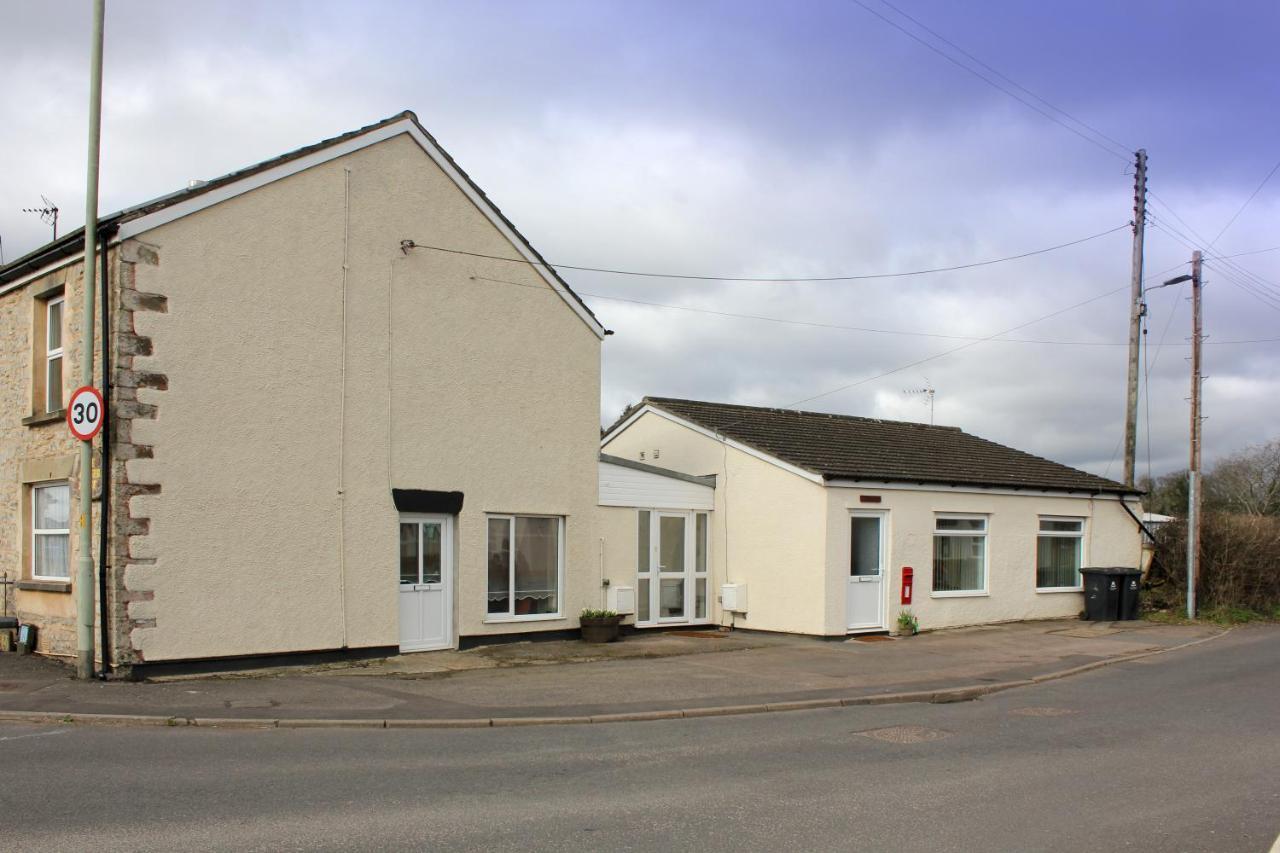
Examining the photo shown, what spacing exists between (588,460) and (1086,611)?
1185 centimetres

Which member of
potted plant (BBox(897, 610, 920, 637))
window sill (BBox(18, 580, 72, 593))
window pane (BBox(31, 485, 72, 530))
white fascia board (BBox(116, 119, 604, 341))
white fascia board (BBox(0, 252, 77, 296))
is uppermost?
white fascia board (BBox(116, 119, 604, 341))

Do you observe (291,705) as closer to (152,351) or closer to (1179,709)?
(152,351)

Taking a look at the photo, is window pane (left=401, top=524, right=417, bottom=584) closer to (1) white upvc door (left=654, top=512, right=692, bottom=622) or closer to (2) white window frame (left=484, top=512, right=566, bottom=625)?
(2) white window frame (left=484, top=512, right=566, bottom=625)

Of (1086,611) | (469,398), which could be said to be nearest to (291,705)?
(469,398)

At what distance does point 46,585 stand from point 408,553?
16.1 feet

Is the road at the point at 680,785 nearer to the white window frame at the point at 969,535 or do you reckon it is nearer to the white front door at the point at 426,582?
the white front door at the point at 426,582

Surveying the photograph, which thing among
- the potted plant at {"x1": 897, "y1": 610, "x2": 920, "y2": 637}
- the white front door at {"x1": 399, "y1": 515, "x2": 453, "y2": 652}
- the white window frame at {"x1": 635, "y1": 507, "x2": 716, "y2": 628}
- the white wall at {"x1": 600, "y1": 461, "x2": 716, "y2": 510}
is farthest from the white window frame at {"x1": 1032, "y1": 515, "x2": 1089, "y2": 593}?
the white front door at {"x1": 399, "y1": 515, "x2": 453, "y2": 652}

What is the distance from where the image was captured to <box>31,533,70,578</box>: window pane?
14570mm

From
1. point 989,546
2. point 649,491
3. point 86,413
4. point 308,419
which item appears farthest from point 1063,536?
point 86,413

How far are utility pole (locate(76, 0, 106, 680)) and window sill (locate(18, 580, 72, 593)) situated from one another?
5.33ft

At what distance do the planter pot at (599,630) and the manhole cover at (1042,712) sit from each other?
753 cm

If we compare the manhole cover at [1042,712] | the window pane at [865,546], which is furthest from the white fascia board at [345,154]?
the manhole cover at [1042,712]

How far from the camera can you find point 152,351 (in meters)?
13.3

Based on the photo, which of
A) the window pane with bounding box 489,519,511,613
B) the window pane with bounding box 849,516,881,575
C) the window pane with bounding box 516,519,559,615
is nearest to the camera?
the window pane with bounding box 489,519,511,613
